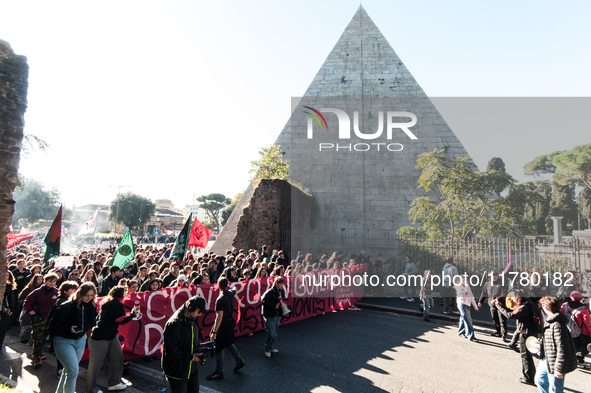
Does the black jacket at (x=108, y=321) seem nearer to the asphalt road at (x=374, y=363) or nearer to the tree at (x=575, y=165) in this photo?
the asphalt road at (x=374, y=363)

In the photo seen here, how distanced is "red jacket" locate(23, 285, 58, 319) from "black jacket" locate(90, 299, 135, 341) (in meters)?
1.82

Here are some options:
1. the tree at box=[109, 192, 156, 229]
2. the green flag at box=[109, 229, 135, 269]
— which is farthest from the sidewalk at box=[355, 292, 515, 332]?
the tree at box=[109, 192, 156, 229]

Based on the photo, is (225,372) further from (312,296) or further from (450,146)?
(450,146)

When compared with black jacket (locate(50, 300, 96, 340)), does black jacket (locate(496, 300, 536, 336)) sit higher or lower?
lower

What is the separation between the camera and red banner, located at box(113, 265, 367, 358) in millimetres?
6137

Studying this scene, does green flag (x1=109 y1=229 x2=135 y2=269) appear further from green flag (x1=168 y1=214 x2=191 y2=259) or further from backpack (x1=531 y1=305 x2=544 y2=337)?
backpack (x1=531 y1=305 x2=544 y2=337)

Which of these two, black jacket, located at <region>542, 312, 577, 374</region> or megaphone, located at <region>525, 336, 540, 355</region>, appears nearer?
black jacket, located at <region>542, 312, 577, 374</region>

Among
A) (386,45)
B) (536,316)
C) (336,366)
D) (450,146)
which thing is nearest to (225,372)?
(336,366)

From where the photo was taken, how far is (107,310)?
4.73m

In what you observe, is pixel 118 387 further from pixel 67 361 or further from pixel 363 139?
pixel 363 139

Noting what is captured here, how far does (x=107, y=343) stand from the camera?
188 inches

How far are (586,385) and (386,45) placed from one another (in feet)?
83.0

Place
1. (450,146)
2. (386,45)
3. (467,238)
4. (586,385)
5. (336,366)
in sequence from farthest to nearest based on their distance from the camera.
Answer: (386,45), (450,146), (467,238), (336,366), (586,385)

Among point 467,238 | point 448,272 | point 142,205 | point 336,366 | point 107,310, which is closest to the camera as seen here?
point 107,310
